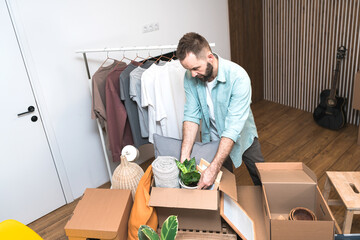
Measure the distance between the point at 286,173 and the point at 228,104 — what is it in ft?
1.67

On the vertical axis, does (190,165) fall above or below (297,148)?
above

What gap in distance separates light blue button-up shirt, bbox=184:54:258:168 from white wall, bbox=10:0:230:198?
45.4 inches

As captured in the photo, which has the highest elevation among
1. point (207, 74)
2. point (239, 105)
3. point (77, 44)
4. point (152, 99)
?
point (77, 44)

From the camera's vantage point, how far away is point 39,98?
2504mm

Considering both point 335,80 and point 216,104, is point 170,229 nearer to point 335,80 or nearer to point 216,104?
point 216,104

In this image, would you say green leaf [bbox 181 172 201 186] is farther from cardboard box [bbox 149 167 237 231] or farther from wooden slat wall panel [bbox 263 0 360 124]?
wooden slat wall panel [bbox 263 0 360 124]

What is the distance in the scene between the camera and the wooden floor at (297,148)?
2.67m

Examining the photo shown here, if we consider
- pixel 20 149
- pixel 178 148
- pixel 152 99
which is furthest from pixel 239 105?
pixel 20 149

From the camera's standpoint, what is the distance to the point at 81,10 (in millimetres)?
2564

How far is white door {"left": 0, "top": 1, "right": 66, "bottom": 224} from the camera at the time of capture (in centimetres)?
230

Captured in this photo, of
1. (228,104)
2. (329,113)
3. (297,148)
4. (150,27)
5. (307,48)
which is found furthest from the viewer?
(307,48)

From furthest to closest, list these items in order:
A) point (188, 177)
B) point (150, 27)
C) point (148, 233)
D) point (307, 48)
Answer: point (307, 48) < point (150, 27) < point (188, 177) < point (148, 233)

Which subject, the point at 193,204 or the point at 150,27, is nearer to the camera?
the point at 193,204

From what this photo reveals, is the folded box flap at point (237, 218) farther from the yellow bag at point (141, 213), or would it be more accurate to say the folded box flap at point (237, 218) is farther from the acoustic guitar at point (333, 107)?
the acoustic guitar at point (333, 107)
